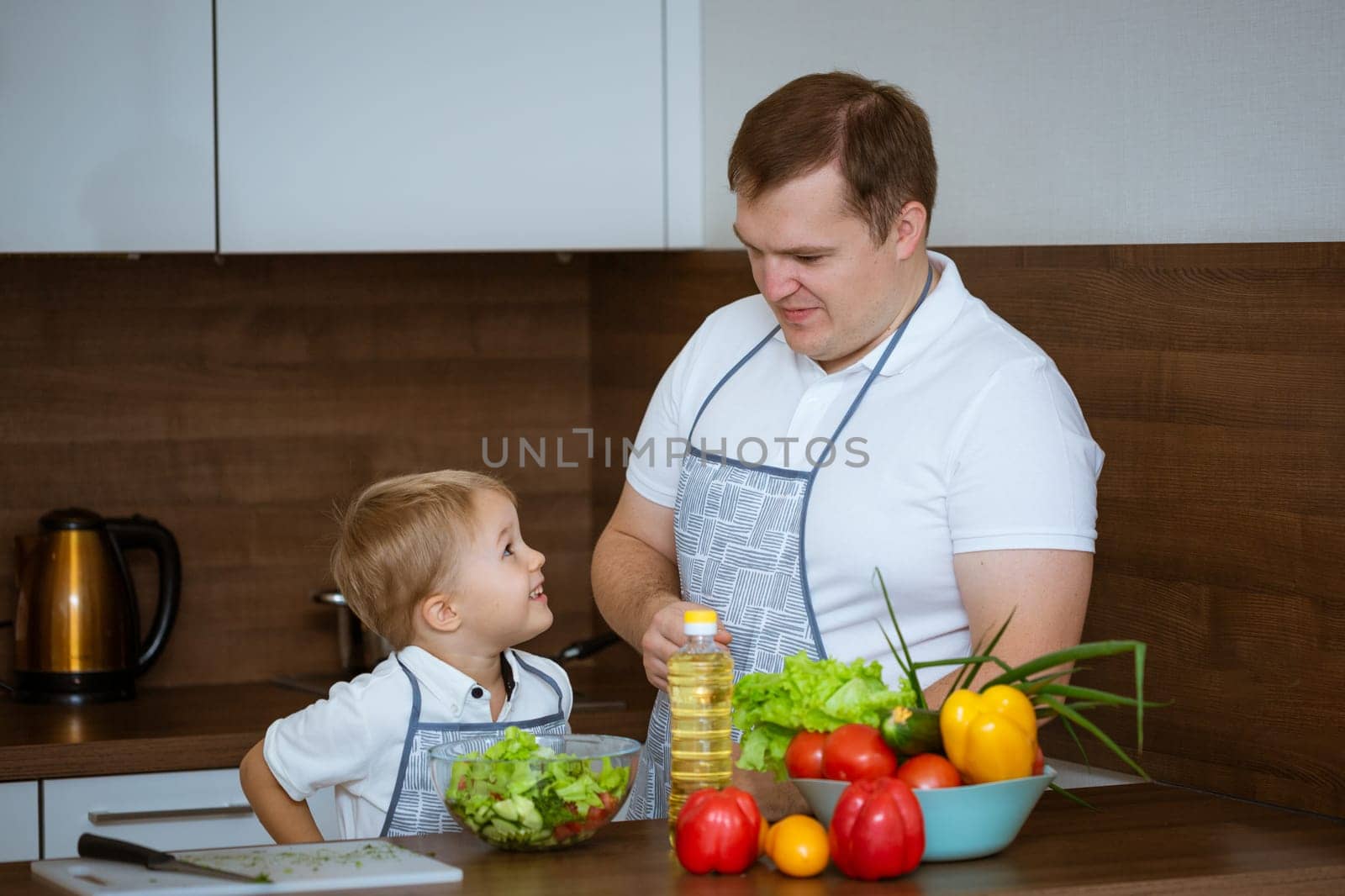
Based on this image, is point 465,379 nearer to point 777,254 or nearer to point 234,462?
point 234,462

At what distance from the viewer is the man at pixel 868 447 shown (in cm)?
150

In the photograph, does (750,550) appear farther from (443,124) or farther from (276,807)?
(443,124)

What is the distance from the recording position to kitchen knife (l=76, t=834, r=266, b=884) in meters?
1.21

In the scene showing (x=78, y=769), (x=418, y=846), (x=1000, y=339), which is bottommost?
(x=78, y=769)

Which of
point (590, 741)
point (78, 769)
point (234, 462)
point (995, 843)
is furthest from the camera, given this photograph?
point (234, 462)

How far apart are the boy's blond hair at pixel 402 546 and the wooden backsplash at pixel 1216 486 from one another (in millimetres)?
690

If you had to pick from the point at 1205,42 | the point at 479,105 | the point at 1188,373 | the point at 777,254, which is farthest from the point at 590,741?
the point at 479,105

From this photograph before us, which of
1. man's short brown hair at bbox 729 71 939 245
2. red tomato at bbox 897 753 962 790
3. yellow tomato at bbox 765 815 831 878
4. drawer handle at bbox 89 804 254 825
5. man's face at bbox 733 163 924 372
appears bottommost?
drawer handle at bbox 89 804 254 825

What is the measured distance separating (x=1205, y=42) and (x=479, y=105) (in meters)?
1.11

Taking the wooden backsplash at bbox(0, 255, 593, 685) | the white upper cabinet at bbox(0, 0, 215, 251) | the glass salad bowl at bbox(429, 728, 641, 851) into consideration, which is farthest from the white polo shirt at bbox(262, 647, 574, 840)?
the wooden backsplash at bbox(0, 255, 593, 685)

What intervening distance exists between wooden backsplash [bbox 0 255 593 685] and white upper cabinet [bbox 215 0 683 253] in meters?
0.40

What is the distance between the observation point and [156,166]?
7.67 ft

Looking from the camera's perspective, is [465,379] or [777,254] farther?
[465,379]

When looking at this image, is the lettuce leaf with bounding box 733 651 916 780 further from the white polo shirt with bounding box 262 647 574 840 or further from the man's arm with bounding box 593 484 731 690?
the white polo shirt with bounding box 262 647 574 840
